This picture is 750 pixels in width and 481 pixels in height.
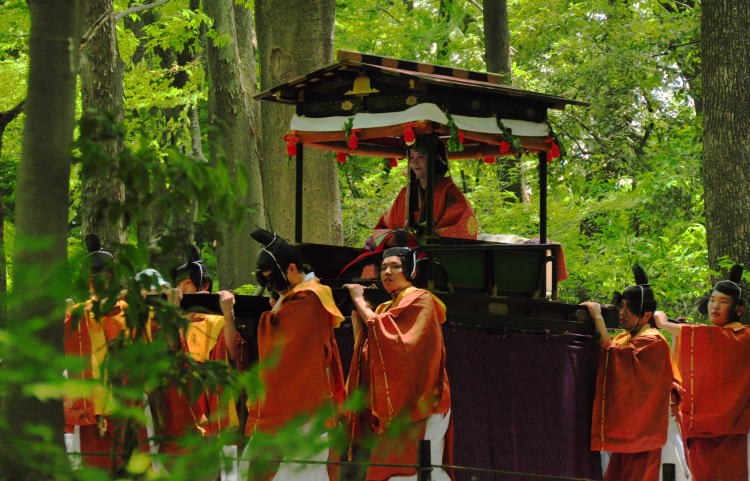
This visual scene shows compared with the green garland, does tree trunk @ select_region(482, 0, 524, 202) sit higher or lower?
higher

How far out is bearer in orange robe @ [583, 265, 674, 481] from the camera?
9141 mm

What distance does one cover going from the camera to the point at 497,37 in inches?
734

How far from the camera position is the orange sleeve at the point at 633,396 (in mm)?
9141

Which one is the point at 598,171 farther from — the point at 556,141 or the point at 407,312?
the point at 407,312

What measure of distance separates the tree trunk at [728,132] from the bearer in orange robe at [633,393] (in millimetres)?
A: 3088

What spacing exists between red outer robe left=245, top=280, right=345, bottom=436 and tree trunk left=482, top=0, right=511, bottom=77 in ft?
36.9

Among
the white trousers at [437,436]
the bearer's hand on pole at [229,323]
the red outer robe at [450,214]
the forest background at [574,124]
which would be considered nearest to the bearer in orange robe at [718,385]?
the red outer robe at [450,214]

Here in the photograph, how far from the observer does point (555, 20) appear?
70.8 ft

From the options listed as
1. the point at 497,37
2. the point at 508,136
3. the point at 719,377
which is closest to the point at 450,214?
the point at 508,136

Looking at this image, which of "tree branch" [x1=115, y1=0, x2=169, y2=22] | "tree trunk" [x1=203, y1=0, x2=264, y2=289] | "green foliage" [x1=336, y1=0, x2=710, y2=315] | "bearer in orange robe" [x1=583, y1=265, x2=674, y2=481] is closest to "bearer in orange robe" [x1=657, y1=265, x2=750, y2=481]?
"bearer in orange robe" [x1=583, y1=265, x2=674, y2=481]

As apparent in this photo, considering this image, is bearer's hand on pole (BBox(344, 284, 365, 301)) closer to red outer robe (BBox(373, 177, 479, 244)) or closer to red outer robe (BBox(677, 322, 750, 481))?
red outer robe (BBox(373, 177, 479, 244))

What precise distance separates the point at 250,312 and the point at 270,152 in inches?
179

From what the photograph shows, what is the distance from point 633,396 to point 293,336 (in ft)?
10.4

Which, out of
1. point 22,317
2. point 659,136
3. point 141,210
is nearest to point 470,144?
point 141,210
